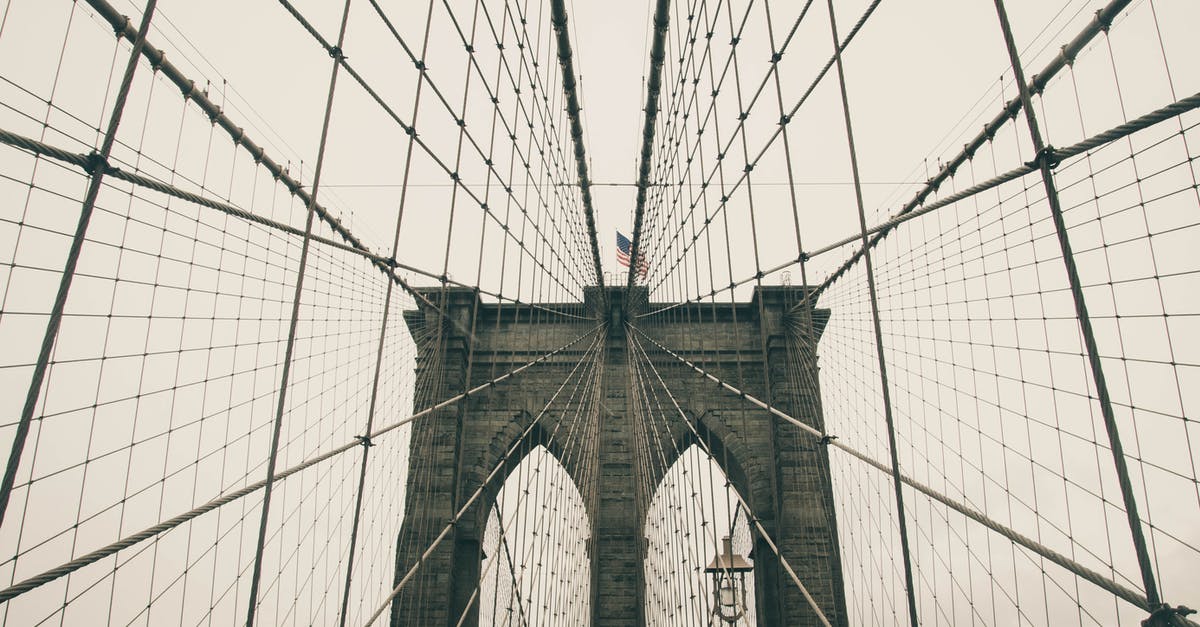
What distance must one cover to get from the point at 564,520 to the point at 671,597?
184cm

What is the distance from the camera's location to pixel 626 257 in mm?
13422

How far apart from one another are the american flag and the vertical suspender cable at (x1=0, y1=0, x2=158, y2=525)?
11744 mm

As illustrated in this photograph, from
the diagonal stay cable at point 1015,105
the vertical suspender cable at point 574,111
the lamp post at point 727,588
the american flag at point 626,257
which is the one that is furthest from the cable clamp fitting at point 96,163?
the american flag at point 626,257

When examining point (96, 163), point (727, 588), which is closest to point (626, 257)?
point (727, 588)

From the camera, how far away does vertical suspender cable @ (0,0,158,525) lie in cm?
127

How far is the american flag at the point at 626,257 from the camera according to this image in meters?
13.2

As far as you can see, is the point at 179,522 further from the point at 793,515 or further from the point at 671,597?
the point at 793,515

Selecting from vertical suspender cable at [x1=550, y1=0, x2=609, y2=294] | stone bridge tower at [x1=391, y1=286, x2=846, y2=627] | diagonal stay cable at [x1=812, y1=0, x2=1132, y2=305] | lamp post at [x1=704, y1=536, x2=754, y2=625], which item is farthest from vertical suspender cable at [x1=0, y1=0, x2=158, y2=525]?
stone bridge tower at [x1=391, y1=286, x2=846, y2=627]

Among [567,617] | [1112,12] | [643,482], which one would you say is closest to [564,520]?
[567,617]

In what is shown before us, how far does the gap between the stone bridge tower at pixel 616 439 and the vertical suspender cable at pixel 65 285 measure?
764cm

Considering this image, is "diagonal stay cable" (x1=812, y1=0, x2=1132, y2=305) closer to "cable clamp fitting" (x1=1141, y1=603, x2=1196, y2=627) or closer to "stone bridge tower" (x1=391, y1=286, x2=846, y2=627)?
"cable clamp fitting" (x1=1141, y1=603, x2=1196, y2=627)

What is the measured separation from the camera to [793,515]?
980 cm

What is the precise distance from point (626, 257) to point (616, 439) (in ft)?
14.5

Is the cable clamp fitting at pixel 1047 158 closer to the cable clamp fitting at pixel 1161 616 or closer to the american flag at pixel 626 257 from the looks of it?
the cable clamp fitting at pixel 1161 616
